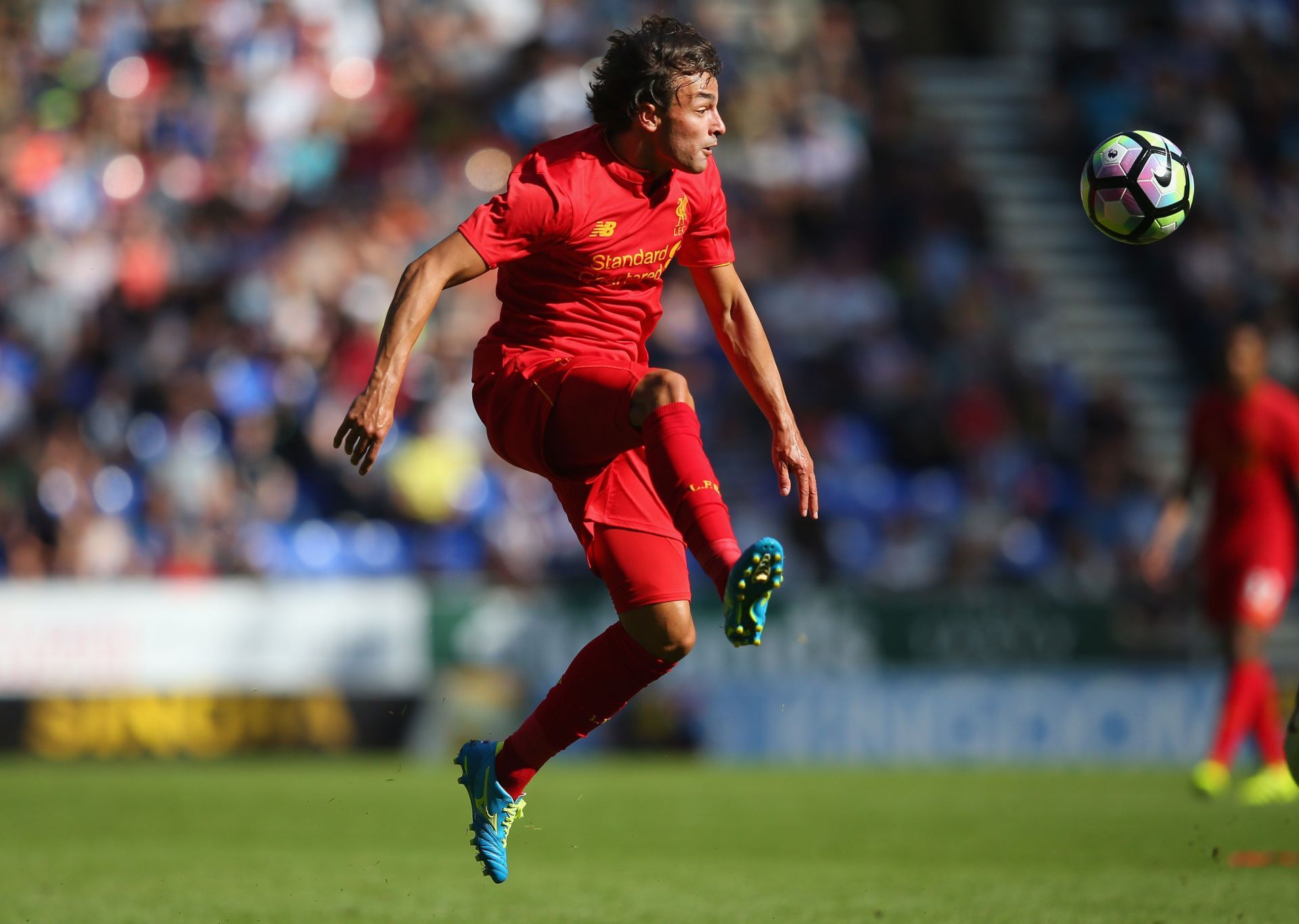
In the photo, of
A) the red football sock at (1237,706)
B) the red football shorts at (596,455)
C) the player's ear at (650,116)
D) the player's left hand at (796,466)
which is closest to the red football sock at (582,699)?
the red football shorts at (596,455)

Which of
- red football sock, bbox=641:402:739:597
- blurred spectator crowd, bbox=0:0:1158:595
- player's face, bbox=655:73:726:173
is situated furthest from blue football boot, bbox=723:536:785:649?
blurred spectator crowd, bbox=0:0:1158:595

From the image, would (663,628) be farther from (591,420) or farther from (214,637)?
(214,637)

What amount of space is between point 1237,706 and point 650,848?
12.6ft

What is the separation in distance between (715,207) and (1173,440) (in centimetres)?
1250

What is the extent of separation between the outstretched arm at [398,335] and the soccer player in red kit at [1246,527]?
6.30 m

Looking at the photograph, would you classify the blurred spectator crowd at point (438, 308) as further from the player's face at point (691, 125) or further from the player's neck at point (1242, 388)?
the player's face at point (691, 125)

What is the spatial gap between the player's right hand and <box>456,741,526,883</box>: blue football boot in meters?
1.56

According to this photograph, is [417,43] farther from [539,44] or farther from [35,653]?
[35,653]

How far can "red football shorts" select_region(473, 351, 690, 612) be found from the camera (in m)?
5.94

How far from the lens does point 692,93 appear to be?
604 centimetres

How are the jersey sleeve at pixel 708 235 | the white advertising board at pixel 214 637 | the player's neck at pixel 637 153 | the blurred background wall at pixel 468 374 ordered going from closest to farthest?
the player's neck at pixel 637 153 < the jersey sleeve at pixel 708 235 < the white advertising board at pixel 214 637 < the blurred background wall at pixel 468 374

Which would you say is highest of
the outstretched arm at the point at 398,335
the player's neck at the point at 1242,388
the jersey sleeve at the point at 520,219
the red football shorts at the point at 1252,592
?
the jersey sleeve at the point at 520,219

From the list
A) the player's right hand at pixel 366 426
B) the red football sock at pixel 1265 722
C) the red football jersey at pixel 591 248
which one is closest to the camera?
the player's right hand at pixel 366 426

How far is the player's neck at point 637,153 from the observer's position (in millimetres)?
6184
